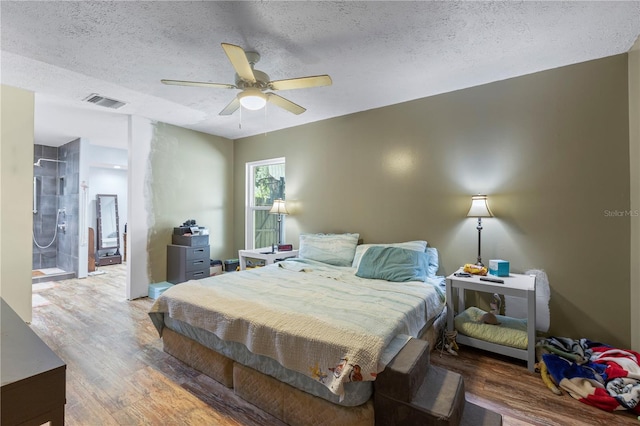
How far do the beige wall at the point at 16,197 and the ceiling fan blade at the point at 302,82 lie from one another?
120 inches

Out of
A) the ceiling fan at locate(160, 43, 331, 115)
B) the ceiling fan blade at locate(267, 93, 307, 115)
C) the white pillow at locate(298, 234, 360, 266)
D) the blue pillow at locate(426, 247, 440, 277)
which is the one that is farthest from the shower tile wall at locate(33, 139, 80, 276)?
the blue pillow at locate(426, 247, 440, 277)

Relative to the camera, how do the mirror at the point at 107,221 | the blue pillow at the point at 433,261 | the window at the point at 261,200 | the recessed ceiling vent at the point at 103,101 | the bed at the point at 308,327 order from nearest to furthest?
the bed at the point at 308,327 → the blue pillow at the point at 433,261 → the recessed ceiling vent at the point at 103,101 → the window at the point at 261,200 → the mirror at the point at 107,221

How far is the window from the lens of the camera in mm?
4840

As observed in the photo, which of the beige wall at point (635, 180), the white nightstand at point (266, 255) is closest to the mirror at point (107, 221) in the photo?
the white nightstand at point (266, 255)

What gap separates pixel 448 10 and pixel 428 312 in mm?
2178

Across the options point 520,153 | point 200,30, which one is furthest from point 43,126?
point 520,153

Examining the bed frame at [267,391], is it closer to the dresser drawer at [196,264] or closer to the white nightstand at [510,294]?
the white nightstand at [510,294]

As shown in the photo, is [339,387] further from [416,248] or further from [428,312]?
[416,248]

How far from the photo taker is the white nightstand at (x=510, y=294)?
219 cm

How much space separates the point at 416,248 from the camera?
3033 millimetres

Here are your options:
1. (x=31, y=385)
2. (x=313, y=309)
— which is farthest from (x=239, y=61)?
(x=31, y=385)

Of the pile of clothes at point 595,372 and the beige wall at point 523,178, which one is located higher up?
the beige wall at point 523,178

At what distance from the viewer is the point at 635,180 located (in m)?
2.23

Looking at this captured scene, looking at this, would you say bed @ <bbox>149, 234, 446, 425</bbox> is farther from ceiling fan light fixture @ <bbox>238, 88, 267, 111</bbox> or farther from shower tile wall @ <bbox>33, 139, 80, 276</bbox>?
shower tile wall @ <bbox>33, 139, 80, 276</bbox>
